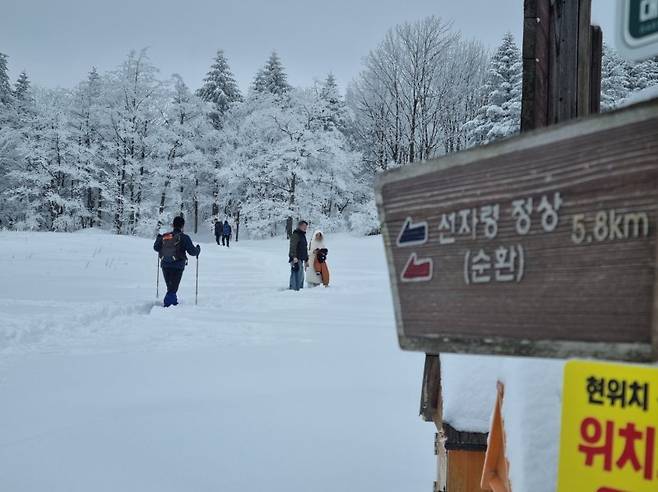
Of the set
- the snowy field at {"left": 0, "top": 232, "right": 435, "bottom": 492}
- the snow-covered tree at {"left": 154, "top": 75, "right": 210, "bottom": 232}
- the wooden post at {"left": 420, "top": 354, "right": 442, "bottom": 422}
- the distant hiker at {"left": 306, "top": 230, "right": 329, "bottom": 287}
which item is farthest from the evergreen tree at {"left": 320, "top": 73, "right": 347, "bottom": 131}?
the wooden post at {"left": 420, "top": 354, "right": 442, "bottom": 422}

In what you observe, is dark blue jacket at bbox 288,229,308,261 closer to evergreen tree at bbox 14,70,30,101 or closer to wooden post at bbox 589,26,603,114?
wooden post at bbox 589,26,603,114

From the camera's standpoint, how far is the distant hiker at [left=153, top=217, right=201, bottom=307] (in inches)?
374

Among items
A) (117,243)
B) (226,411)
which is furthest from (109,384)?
(117,243)

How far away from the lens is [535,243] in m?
1.03

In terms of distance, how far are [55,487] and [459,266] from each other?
2787mm

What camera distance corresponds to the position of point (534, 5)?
1863mm

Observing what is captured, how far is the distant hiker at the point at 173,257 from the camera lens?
9508 mm

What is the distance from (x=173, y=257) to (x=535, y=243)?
906 centimetres

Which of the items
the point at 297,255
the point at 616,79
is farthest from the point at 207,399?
the point at 616,79

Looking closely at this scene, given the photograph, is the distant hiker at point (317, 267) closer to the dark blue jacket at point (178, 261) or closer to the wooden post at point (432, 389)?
the dark blue jacket at point (178, 261)

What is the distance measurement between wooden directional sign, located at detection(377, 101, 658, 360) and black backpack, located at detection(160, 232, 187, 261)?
8696 mm

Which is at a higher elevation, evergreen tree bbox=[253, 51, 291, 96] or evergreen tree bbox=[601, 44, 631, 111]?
evergreen tree bbox=[253, 51, 291, 96]

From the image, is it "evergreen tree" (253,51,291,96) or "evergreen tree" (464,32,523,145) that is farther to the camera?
"evergreen tree" (253,51,291,96)

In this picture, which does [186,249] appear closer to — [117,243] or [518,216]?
[518,216]
